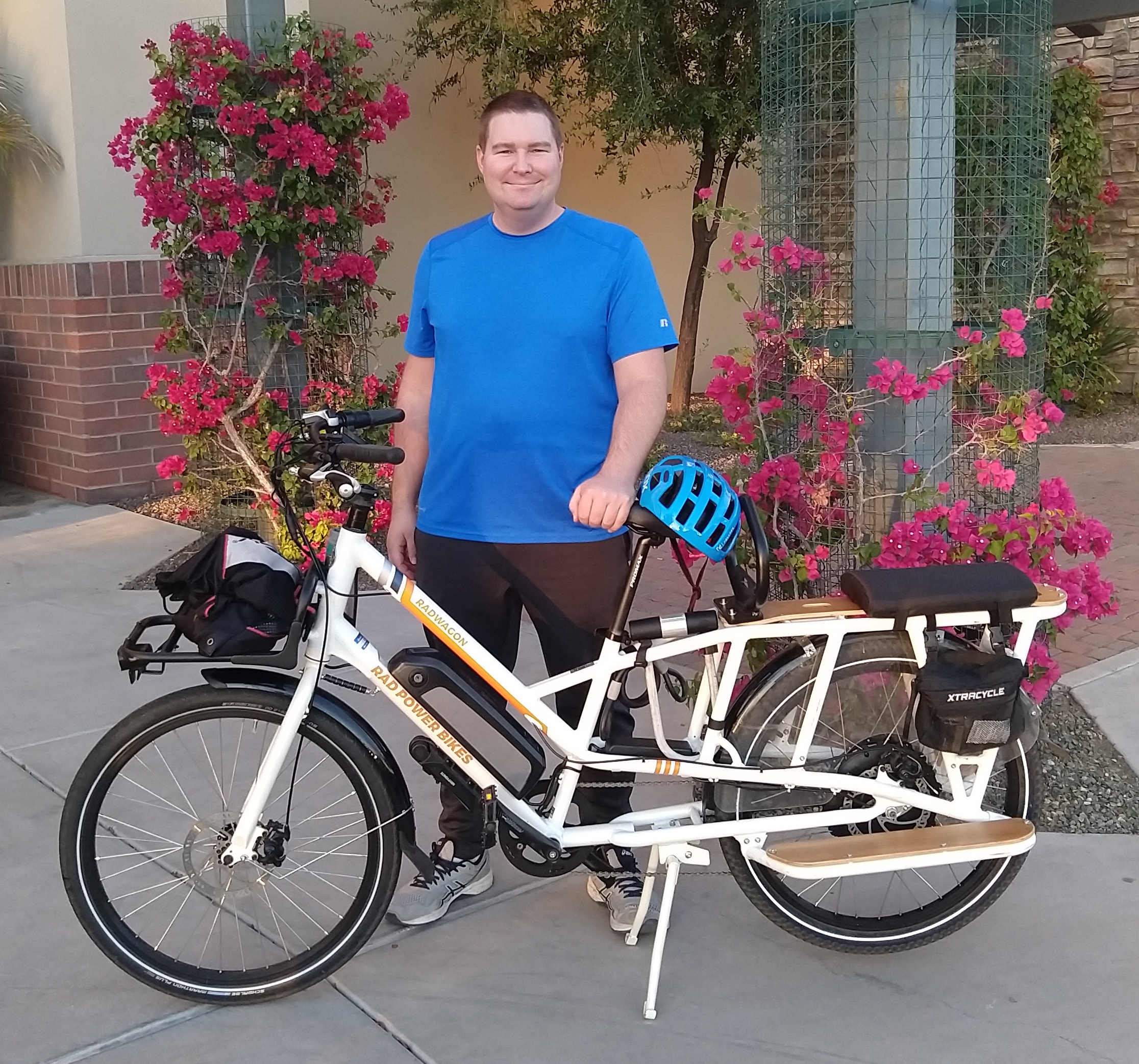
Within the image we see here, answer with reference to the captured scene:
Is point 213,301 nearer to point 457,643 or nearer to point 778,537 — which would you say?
point 778,537

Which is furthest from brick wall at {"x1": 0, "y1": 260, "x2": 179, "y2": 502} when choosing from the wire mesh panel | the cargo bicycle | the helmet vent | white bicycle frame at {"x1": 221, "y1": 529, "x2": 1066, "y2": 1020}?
the helmet vent

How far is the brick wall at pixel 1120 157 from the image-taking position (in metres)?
11.0

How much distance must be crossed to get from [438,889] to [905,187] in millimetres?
2453

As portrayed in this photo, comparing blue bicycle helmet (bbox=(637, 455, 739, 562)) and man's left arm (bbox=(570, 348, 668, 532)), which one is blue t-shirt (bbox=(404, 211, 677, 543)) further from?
blue bicycle helmet (bbox=(637, 455, 739, 562))

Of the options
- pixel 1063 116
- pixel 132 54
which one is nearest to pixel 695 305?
pixel 1063 116

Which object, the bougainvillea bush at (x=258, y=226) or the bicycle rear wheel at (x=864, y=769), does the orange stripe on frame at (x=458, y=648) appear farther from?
the bougainvillea bush at (x=258, y=226)

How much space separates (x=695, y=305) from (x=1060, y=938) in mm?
8510

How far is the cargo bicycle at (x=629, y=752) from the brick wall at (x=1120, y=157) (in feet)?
30.5

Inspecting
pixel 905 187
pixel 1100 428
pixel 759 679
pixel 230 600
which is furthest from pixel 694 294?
pixel 230 600

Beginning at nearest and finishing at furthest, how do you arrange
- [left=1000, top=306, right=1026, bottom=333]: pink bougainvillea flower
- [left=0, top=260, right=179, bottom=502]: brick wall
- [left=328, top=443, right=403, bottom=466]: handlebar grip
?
[left=328, top=443, right=403, bottom=466]: handlebar grip < [left=1000, top=306, right=1026, bottom=333]: pink bougainvillea flower < [left=0, top=260, right=179, bottom=502]: brick wall

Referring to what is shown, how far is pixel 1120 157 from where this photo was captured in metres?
11.2

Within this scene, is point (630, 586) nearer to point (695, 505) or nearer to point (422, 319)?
point (695, 505)

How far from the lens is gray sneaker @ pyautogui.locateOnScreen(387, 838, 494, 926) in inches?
123

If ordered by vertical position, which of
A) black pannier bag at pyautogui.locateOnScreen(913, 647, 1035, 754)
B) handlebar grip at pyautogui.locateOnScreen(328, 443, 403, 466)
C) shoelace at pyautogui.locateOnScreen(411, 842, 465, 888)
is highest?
handlebar grip at pyautogui.locateOnScreen(328, 443, 403, 466)
